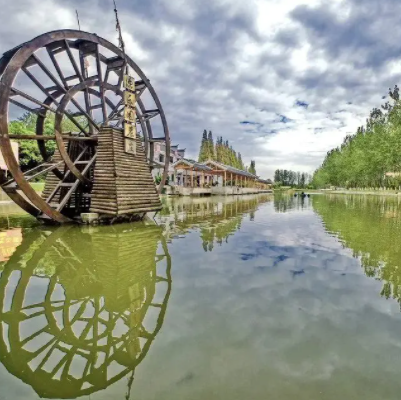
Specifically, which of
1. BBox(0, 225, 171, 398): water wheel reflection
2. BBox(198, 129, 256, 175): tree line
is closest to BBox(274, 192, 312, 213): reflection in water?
BBox(0, 225, 171, 398): water wheel reflection

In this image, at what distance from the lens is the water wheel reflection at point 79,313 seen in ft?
8.98

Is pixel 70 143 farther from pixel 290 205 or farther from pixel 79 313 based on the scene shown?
pixel 290 205

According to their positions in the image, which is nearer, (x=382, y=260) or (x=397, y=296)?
(x=397, y=296)

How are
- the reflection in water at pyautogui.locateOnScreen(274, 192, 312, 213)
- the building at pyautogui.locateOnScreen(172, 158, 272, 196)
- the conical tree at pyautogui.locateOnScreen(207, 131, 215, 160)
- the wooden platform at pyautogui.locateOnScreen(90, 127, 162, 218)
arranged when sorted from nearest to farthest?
1. the wooden platform at pyautogui.locateOnScreen(90, 127, 162, 218)
2. the reflection in water at pyautogui.locateOnScreen(274, 192, 312, 213)
3. the building at pyautogui.locateOnScreen(172, 158, 272, 196)
4. the conical tree at pyautogui.locateOnScreen(207, 131, 215, 160)

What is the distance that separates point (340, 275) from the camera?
5328mm

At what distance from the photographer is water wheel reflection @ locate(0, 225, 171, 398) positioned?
8.98 ft

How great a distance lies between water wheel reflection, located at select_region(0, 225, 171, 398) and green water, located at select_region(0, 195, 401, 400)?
0.02 metres

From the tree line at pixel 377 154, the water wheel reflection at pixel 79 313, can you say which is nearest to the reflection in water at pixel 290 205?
the water wheel reflection at pixel 79 313

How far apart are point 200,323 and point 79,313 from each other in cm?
167

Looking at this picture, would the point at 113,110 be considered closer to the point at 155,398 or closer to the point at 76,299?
the point at 76,299

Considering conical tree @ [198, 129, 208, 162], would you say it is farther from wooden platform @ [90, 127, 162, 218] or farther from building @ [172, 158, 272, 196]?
wooden platform @ [90, 127, 162, 218]

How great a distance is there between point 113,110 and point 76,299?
1288 centimetres

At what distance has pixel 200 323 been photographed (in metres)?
3.53

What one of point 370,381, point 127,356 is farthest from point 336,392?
point 127,356
